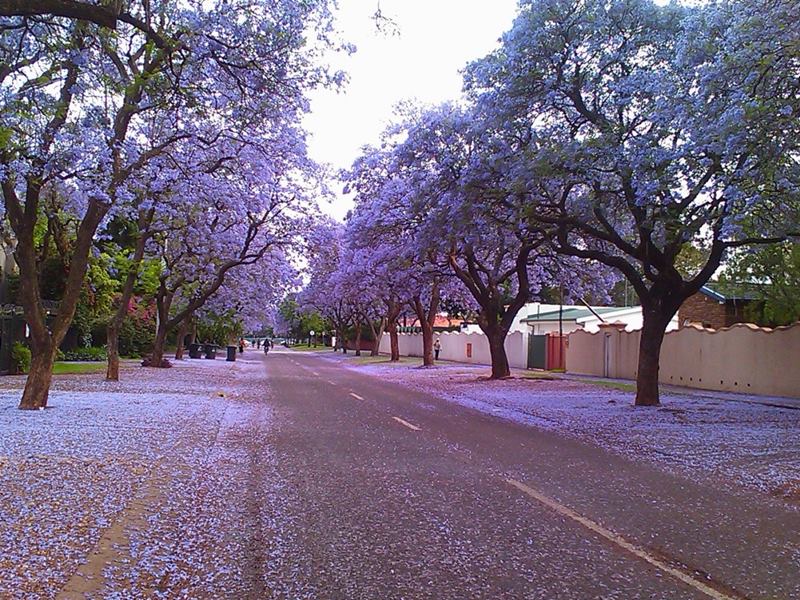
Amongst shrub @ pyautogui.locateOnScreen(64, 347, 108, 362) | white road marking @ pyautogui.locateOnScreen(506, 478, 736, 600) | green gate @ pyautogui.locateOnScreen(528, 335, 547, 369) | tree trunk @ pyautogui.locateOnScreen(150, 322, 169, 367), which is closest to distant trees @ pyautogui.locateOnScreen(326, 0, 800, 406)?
white road marking @ pyautogui.locateOnScreen(506, 478, 736, 600)

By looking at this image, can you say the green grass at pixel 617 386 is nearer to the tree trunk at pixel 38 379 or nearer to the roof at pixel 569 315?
the tree trunk at pixel 38 379

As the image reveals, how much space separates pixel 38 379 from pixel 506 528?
10.8m

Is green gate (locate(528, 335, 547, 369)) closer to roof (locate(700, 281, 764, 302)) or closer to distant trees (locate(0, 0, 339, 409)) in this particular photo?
roof (locate(700, 281, 764, 302))

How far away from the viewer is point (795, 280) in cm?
2686

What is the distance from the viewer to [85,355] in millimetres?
37781

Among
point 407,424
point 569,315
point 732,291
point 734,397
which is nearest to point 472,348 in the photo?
point 569,315

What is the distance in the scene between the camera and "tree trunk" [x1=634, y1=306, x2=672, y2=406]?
1792 centimetres

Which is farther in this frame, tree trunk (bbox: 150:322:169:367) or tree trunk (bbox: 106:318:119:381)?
tree trunk (bbox: 150:322:169:367)

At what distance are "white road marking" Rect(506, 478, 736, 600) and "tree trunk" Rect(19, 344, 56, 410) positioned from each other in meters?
9.56

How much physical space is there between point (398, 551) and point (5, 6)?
5984 mm

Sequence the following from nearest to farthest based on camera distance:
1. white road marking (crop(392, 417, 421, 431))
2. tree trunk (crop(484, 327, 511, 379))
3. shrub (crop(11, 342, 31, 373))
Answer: white road marking (crop(392, 417, 421, 431))
shrub (crop(11, 342, 31, 373))
tree trunk (crop(484, 327, 511, 379))

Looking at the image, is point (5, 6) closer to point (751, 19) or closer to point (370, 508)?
point (370, 508)

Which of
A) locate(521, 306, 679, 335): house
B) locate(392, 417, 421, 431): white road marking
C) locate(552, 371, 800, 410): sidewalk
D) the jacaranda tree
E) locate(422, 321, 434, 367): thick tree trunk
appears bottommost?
locate(392, 417, 421, 431): white road marking

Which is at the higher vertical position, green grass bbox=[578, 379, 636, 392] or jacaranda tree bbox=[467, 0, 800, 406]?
jacaranda tree bbox=[467, 0, 800, 406]
